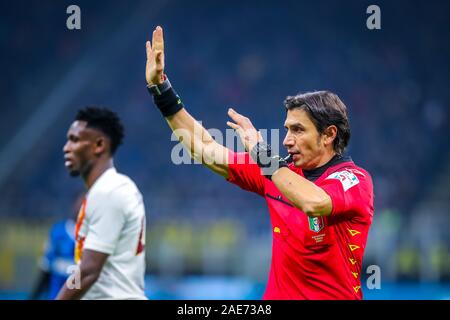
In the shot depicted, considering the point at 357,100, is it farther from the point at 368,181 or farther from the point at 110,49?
the point at 368,181

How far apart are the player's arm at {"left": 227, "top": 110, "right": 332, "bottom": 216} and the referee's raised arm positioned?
50 centimetres

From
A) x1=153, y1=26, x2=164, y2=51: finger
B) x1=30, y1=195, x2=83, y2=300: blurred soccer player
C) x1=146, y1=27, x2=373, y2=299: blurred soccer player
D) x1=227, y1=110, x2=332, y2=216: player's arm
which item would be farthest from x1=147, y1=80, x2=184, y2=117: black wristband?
x1=30, y1=195, x2=83, y2=300: blurred soccer player

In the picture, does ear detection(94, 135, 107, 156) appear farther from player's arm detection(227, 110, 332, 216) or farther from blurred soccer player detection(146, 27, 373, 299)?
player's arm detection(227, 110, 332, 216)

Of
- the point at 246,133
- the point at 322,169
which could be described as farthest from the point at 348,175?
the point at 246,133

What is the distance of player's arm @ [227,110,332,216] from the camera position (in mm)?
3258

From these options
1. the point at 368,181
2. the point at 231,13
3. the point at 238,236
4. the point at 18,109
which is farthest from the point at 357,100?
the point at 368,181

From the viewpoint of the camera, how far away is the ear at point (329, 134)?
3.72m

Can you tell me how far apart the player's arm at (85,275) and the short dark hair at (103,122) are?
92cm

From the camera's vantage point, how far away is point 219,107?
18.5 metres

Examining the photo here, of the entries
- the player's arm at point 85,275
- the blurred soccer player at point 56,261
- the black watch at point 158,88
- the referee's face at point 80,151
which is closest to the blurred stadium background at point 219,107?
the blurred soccer player at point 56,261

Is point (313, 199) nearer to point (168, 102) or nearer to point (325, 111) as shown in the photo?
point (325, 111)

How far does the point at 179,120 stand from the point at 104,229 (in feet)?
3.17

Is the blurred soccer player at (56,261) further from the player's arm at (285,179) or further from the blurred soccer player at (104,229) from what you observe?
the player's arm at (285,179)

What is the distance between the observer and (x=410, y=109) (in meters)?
17.6
